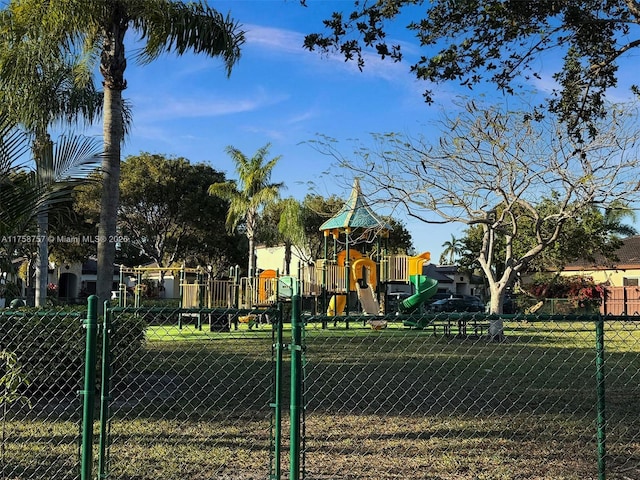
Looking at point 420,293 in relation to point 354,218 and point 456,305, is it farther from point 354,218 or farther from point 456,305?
point 456,305

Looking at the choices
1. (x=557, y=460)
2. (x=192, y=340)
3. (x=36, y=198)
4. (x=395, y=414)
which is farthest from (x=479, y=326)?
(x=36, y=198)

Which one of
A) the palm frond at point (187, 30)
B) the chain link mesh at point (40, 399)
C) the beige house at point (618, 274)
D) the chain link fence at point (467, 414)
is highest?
the palm frond at point (187, 30)

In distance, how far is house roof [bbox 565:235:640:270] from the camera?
40.9 m

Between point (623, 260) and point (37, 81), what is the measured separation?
42.2 metres

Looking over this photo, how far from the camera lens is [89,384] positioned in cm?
386

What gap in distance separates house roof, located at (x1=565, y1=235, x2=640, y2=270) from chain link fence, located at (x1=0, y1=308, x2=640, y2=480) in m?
31.2

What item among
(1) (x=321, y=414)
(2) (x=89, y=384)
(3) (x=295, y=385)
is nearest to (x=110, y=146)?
(1) (x=321, y=414)

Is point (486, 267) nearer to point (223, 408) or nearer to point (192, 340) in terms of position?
point (192, 340)

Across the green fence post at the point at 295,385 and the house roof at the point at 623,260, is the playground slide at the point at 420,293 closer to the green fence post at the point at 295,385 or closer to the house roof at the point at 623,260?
the green fence post at the point at 295,385

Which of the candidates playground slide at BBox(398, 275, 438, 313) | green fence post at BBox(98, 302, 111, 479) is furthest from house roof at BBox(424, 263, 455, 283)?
green fence post at BBox(98, 302, 111, 479)

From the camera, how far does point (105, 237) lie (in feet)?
31.7

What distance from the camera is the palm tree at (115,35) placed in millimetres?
9711

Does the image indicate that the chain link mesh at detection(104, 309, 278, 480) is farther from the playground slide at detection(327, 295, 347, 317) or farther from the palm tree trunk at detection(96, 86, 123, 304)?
the playground slide at detection(327, 295, 347, 317)

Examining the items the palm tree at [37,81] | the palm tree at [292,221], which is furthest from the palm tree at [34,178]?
the palm tree at [292,221]
